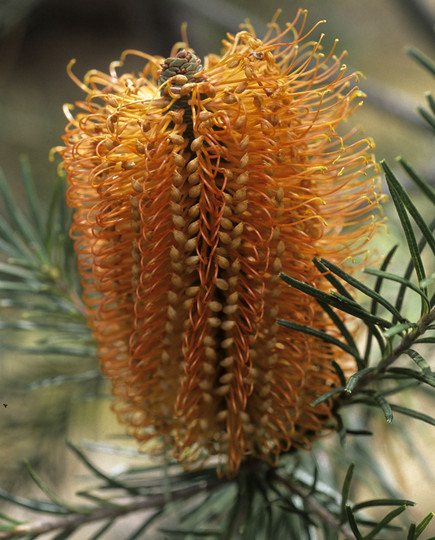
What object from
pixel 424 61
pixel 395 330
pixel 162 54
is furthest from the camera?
pixel 162 54

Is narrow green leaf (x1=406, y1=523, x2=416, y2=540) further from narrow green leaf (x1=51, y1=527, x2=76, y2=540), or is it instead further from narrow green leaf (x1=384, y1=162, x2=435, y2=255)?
narrow green leaf (x1=51, y1=527, x2=76, y2=540)

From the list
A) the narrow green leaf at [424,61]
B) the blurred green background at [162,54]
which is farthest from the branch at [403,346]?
the blurred green background at [162,54]

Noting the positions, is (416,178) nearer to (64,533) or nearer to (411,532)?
(411,532)

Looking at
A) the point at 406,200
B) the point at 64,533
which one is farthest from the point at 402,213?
the point at 64,533

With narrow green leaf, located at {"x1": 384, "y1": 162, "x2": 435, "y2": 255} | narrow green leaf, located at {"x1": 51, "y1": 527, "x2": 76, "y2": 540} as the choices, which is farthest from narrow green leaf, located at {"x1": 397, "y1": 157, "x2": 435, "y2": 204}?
narrow green leaf, located at {"x1": 51, "y1": 527, "x2": 76, "y2": 540}

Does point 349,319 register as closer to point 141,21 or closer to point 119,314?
point 119,314

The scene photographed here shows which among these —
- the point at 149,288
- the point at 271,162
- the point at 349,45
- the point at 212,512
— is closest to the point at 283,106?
the point at 271,162

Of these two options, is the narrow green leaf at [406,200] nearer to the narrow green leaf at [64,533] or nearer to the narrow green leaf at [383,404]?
the narrow green leaf at [383,404]
